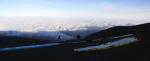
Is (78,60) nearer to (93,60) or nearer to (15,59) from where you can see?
(93,60)

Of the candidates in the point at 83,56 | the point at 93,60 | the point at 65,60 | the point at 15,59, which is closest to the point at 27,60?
the point at 15,59

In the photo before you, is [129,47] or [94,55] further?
[129,47]

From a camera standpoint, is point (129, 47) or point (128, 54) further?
point (129, 47)

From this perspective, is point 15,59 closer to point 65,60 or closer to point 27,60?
point 27,60

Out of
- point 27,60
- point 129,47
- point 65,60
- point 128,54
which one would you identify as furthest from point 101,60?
point 27,60

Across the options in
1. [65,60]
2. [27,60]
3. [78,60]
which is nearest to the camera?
[78,60]

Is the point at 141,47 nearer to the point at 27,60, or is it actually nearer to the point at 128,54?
the point at 128,54

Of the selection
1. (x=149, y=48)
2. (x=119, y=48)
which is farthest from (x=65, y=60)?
(x=149, y=48)

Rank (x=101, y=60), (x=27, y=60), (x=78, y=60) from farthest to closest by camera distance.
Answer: (x=27, y=60) < (x=78, y=60) < (x=101, y=60)
